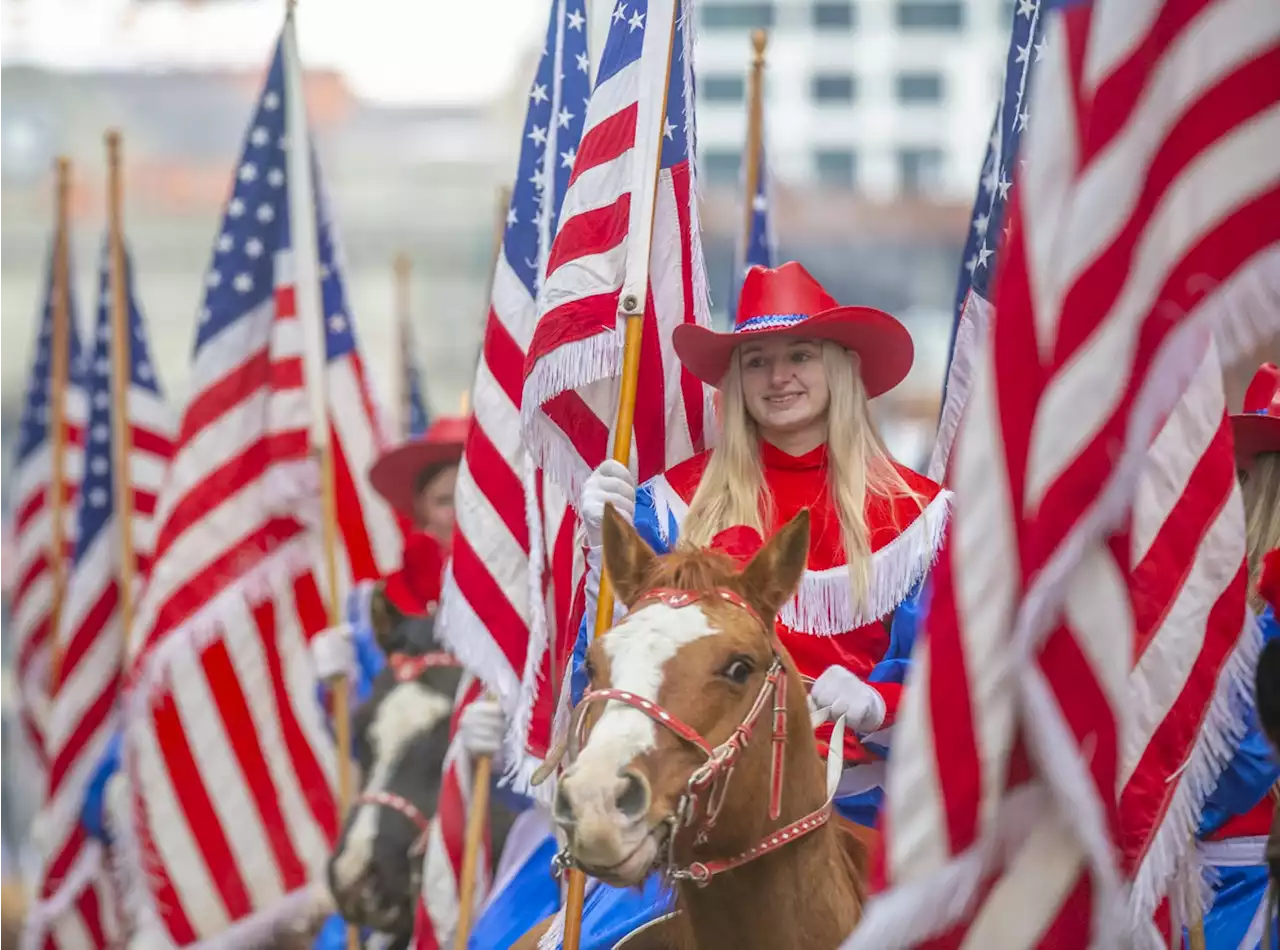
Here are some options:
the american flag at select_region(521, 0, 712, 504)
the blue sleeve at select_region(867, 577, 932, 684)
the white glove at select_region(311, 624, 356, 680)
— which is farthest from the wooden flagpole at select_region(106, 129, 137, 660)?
the blue sleeve at select_region(867, 577, 932, 684)

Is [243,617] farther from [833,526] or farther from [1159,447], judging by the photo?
[1159,447]

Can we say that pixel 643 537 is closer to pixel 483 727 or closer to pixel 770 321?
pixel 770 321

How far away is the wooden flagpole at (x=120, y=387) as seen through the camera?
1114cm

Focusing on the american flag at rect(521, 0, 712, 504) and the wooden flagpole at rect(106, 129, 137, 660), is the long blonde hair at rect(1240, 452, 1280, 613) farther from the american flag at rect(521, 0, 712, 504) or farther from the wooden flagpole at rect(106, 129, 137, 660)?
the wooden flagpole at rect(106, 129, 137, 660)

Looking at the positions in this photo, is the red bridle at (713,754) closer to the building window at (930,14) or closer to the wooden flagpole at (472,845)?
the wooden flagpole at (472,845)

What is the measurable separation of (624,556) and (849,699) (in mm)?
814

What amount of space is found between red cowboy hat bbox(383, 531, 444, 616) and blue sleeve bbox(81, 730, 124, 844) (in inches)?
143

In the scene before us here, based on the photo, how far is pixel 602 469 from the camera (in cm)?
513

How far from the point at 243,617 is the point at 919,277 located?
2058 inches

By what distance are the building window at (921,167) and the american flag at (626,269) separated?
254ft

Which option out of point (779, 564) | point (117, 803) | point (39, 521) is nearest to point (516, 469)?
point (779, 564)

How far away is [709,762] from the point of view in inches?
147

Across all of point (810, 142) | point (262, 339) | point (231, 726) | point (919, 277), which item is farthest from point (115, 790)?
point (810, 142)

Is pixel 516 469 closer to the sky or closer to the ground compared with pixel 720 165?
closer to the sky
